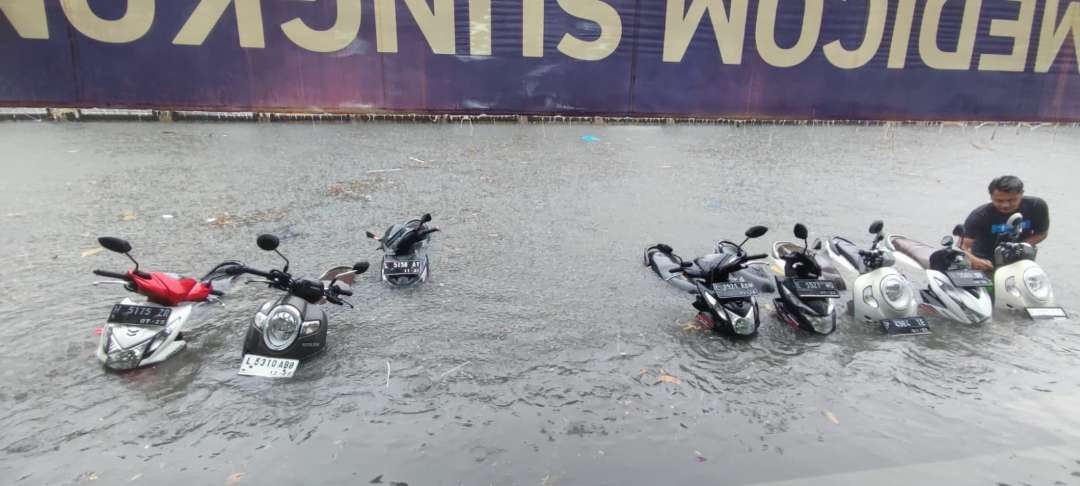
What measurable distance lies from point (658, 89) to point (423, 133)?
6087 millimetres

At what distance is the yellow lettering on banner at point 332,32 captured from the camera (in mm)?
12352

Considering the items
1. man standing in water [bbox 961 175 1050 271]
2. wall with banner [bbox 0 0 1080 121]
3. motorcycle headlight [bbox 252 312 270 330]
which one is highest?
wall with banner [bbox 0 0 1080 121]

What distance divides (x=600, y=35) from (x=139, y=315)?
1226 centimetres

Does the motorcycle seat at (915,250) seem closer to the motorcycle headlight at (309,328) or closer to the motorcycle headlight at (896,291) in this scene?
the motorcycle headlight at (896,291)

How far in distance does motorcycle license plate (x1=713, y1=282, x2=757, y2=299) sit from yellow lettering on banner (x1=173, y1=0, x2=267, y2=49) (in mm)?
12092

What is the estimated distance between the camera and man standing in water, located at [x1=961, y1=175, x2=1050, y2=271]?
4.40 metres

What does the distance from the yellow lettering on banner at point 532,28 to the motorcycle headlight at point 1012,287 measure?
10948 millimetres

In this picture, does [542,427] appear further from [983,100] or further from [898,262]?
[983,100]

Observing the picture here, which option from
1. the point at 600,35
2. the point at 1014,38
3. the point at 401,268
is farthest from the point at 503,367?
the point at 1014,38

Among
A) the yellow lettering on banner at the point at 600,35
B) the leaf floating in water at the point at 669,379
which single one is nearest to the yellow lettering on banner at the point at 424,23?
the yellow lettering on banner at the point at 600,35

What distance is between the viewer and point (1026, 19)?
1459 cm

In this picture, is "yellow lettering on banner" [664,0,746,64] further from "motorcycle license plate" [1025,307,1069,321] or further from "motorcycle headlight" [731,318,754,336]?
"motorcycle headlight" [731,318,754,336]

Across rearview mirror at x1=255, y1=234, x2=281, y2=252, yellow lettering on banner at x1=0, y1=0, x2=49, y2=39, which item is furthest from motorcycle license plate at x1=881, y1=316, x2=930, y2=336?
yellow lettering on banner at x1=0, y1=0, x2=49, y2=39

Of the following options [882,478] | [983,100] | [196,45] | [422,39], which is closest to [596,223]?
[882,478]
